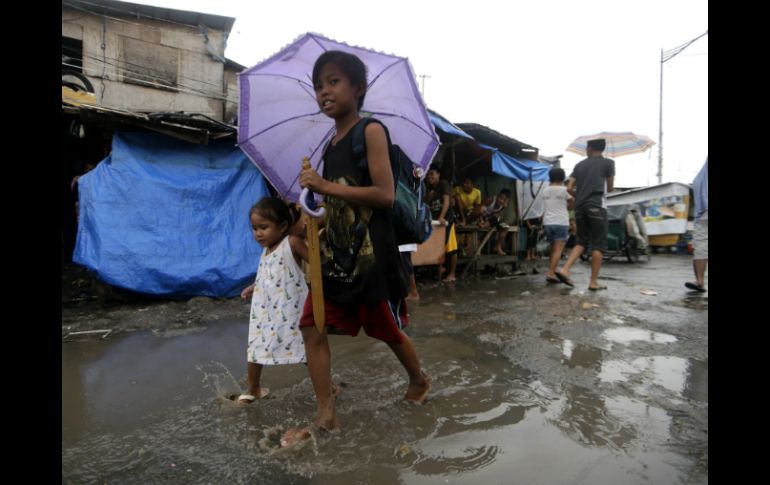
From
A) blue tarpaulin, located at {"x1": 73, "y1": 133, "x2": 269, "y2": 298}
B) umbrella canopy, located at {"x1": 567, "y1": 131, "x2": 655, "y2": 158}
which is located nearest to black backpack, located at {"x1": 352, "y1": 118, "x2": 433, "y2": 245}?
blue tarpaulin, located at {"x1": 73, "y1": 133, "x2": 269, "y2": 298}

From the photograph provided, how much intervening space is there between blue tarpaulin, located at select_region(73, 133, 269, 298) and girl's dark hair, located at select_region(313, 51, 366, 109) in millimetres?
4079

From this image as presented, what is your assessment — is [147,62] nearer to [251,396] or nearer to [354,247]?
[251,396]

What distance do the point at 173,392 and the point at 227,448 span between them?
0.91 meters

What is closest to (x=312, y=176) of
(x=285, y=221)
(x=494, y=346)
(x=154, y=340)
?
(x=285, y=221)

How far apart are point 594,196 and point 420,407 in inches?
187

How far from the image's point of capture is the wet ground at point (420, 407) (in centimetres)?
168

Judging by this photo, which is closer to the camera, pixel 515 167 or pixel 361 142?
pixel 361 142

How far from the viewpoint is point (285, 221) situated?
239cm

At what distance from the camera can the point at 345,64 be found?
1.92 m

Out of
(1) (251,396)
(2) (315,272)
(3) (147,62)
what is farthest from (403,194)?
(3) (147,62)

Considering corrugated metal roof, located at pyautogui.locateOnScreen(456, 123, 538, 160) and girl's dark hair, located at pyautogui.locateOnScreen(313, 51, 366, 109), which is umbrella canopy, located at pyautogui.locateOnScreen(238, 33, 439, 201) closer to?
girl's dark hair, located at pyautogui.locateOnScreen(313, 51, 366, 109)

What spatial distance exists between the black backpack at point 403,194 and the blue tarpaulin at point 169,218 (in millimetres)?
3953

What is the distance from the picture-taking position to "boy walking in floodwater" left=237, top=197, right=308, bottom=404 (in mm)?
2293
